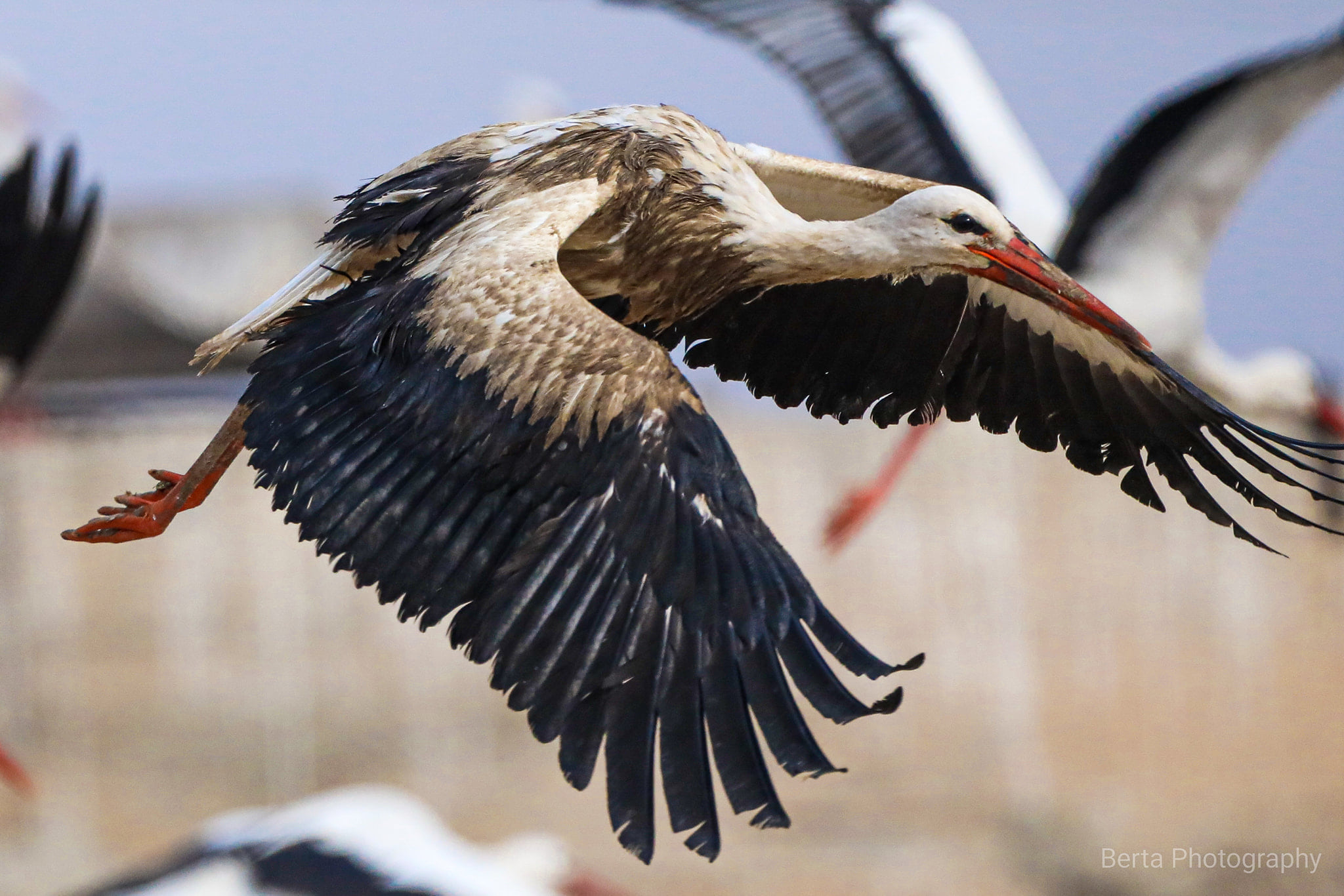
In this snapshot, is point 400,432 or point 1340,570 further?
point 1340,570

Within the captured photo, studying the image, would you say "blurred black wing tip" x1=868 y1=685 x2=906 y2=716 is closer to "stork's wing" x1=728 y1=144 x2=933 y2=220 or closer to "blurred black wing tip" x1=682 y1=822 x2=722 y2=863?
"blurred black wing tip" x1=682 y1=822 x2=722 y2=863

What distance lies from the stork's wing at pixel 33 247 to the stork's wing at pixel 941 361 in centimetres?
454

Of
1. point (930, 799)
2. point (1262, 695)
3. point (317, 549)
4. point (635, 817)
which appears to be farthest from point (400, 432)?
point (1262, 695)

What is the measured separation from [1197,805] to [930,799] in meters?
1.32

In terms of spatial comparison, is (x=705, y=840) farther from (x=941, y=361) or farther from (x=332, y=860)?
(x=332, y=860)

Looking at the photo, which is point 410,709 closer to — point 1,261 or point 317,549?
point 1,261

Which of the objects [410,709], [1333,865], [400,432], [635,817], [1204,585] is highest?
[400,432]

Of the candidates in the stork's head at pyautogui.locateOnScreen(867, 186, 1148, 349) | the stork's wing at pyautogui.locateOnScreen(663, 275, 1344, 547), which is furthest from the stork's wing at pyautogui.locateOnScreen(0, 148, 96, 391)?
the stork's head at pyautogui.locateOnScreen(867, 186, 1148, 349)

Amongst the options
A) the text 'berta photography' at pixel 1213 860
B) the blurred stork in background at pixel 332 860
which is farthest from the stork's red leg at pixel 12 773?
the text 'berta photography' at pixel 1213 860

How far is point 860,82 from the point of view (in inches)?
247

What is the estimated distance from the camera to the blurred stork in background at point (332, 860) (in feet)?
19.0

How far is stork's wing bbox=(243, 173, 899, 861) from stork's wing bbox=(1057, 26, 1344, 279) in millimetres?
4183

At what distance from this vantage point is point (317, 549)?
2.51 meters

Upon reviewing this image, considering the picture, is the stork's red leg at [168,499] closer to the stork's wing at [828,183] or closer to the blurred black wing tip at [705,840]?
the stork's wing at [828,183]
